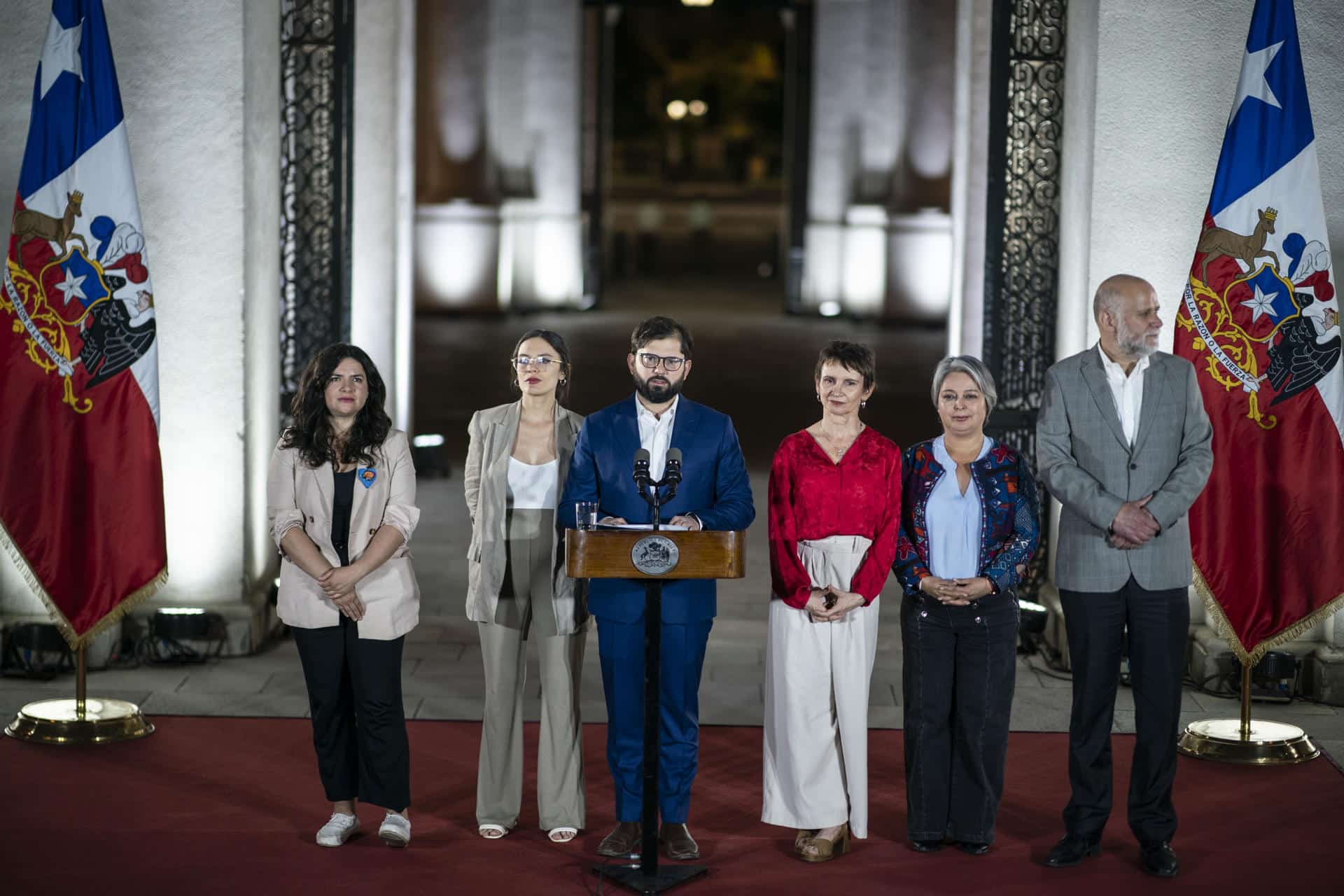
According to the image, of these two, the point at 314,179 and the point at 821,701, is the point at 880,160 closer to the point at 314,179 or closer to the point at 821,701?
the point at 314,179

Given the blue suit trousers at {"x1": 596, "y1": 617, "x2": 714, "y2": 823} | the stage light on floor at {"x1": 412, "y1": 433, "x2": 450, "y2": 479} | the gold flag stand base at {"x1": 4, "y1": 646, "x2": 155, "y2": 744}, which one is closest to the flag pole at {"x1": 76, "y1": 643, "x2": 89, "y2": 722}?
the gold flag stand base at {"x1": 4, "y1": 646, "x2": 155, "y2": 744}

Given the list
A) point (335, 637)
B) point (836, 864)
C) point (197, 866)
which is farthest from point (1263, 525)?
point (197, 866)

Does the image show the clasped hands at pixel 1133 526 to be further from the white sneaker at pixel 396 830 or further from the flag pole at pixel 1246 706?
the white sneaker at pixel 396 830

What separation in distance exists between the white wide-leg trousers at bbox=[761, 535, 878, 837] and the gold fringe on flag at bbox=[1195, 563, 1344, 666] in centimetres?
200

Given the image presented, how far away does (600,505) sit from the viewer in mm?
5457

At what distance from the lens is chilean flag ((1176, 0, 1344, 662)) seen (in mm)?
6645

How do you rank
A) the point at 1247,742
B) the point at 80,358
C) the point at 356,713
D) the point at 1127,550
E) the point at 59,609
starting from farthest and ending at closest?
the point at 59,609 < the point at 80,358 < the point at 1247,742 < the point at 356,713 < the point at 1127,550

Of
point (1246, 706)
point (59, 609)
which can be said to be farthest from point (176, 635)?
point (1246, 706)

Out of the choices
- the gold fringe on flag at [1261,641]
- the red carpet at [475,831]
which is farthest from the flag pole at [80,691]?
the gold fringe on flag at [1261,641]

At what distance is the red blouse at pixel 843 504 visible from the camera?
5387mm

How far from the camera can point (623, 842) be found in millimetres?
5535

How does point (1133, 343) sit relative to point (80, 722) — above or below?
above

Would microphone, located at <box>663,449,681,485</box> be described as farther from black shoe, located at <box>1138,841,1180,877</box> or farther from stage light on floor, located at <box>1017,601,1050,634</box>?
stage light on floor, located at <box>1017,601,1050,634</box>

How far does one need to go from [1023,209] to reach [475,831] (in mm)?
4588
